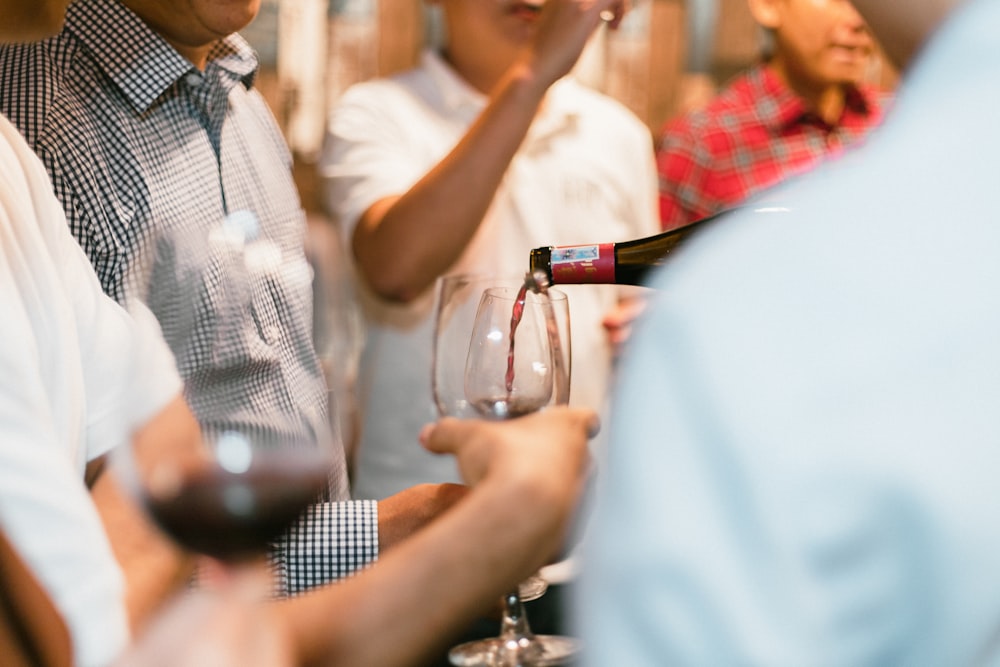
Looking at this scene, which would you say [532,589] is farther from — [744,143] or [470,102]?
[744,143]

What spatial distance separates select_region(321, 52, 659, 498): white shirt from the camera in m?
1.61

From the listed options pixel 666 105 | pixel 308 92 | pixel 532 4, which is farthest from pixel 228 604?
pixel 666 105

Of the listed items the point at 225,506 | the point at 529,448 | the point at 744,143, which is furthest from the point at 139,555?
the point at 744,143

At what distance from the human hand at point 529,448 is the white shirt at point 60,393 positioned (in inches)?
6.4

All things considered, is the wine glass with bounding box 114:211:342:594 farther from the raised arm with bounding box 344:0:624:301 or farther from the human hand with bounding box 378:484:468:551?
the raised arm with bounding box 344:0:624:301

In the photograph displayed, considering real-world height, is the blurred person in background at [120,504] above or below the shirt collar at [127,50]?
below

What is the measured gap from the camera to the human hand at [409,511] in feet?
2.96

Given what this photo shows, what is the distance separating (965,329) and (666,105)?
8.29ft

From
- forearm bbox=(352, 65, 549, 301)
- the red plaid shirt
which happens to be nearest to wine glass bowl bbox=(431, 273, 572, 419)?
forearm bbox=(352, 65, 549, 301)

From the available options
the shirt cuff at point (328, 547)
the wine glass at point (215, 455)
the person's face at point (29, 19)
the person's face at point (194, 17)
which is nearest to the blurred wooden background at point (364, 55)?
the person's face at point (194, 17)

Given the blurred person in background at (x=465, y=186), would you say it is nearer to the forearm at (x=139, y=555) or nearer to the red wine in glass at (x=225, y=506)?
the forearm at (x=139, y=555)

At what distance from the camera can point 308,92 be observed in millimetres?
2410

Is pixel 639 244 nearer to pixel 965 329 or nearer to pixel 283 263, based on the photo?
pixel 283 263

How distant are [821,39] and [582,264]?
1.51 metres
